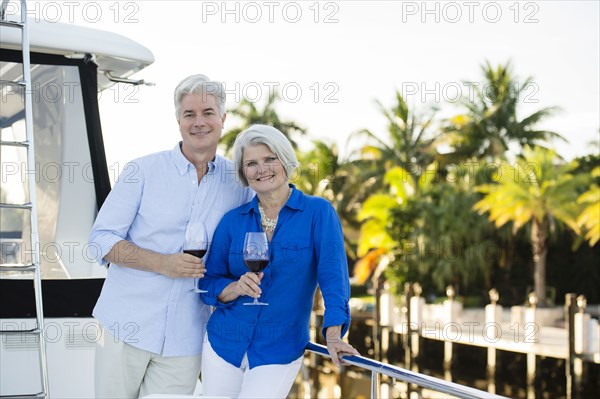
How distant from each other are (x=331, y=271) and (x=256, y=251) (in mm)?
336

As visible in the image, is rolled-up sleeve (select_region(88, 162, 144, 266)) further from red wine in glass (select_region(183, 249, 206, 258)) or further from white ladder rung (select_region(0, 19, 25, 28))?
white ladder rung (select_region(0, 19, 25, 28))

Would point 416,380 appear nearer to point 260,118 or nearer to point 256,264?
point 256,264

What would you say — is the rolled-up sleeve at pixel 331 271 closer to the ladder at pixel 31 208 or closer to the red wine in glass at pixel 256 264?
the red wine in glass at pixel 256 264

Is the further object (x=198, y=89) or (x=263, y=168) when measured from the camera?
(x=198, y=89)

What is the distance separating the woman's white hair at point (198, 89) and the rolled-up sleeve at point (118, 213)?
34cm

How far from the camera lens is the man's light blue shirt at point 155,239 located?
3482 mm

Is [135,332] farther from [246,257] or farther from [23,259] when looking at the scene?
[23,259]

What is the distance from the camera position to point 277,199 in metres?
3.41

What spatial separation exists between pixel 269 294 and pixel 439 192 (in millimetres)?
28112

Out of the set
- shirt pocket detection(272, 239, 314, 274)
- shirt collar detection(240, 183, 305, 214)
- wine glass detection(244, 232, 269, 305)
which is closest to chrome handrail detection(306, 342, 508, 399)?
shirt pocket detection(272, 239, 314, 274)

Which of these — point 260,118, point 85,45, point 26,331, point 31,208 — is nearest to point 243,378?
point 26,331

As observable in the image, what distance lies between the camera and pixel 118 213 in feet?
11.4

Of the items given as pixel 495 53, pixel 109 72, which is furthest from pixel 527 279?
pixel 109 72

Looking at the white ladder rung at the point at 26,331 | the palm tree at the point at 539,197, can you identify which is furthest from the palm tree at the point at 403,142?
the white ladder rung at the point at 26,331
